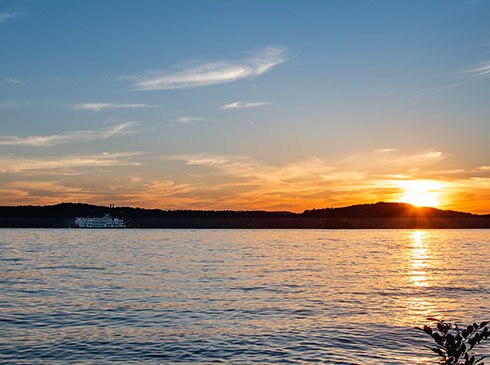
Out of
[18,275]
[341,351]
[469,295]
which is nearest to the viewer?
[341,351]

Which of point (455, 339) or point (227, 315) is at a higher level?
point (455, 339)

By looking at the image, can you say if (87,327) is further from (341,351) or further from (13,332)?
(341,351)

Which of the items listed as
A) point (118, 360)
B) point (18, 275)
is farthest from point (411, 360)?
point (18, 275)

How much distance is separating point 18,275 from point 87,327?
106 ft

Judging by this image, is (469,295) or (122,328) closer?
(122,328)

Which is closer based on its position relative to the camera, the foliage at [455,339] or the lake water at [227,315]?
the foliage at [455,339]

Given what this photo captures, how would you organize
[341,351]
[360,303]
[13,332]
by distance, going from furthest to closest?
[360,303] → [13,332] → [341,351]

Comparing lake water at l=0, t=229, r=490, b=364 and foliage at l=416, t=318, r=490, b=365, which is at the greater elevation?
foliage at l=416, t=318, r=490, b=365

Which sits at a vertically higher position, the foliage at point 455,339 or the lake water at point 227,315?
the foliage at point 455,339

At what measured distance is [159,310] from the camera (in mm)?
36312

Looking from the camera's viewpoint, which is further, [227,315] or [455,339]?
[227,315]

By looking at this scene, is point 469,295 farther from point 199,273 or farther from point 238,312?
point 199,273

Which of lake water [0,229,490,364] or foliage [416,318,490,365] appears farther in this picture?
lake water [0,229,490,364]

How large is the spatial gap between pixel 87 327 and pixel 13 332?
3600 millimetres
